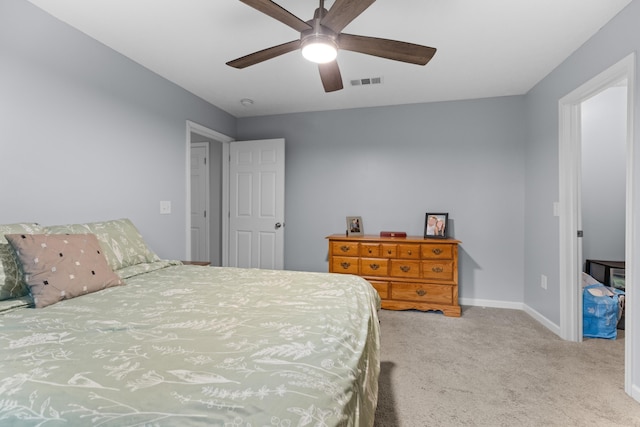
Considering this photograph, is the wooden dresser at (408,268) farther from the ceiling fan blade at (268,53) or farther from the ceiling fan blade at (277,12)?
the ceiling fan blade at (277,12)

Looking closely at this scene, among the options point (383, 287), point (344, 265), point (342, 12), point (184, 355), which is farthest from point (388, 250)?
point (184, 355)

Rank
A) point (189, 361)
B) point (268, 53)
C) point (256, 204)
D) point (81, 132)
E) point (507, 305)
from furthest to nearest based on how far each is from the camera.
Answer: point (256, 204)
point (507, 305)
point (81, 132)
point (268, 53)
point (189, 361)

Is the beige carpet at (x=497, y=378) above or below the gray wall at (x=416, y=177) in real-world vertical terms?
below

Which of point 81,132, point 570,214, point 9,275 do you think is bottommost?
point 9,275

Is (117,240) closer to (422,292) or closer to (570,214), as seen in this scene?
(422,292)

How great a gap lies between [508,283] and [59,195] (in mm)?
4276

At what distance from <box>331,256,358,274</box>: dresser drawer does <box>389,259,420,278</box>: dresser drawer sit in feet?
1.35

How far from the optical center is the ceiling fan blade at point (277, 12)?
4.60 ft

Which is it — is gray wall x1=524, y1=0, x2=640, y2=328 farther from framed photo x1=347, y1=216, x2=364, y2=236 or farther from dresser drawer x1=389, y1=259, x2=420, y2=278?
framed photo x1=347, y1=216, x2=364, y2=236

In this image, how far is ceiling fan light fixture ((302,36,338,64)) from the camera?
1.60 metres

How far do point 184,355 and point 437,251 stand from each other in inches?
114

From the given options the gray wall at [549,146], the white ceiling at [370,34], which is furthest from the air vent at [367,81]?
the gray wall at [549,146]

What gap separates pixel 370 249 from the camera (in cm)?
340

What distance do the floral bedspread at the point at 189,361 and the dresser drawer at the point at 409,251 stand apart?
75.9 inches
